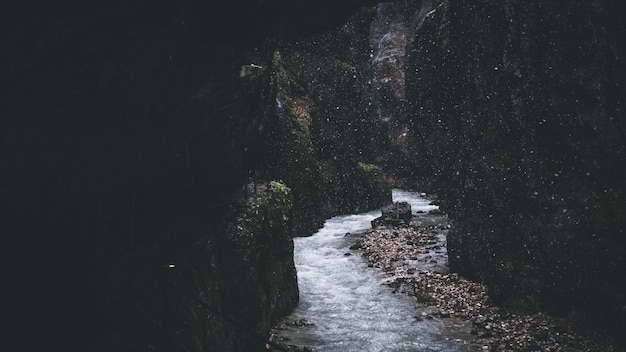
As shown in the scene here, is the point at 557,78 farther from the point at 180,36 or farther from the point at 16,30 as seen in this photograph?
the point at 16,30

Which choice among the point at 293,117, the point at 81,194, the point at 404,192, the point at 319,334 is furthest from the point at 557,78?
the point at 404,192

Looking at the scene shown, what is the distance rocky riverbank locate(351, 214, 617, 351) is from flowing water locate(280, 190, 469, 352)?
0.56 m

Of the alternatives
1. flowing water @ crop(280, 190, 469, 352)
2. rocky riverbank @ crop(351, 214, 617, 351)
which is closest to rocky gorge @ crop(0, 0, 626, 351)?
rocky riverbank @ crop(351, 214, 617, 351)

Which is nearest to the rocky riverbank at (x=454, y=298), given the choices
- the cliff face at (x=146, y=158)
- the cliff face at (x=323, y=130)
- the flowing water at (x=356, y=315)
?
the flowing water at (x=356, y=315)

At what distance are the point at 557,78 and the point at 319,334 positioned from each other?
417 inches

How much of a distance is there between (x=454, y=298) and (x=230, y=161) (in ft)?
31.2

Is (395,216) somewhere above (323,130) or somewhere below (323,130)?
below

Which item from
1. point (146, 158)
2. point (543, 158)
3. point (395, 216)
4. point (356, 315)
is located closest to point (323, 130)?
point (395, 216)

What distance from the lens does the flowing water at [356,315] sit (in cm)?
1232

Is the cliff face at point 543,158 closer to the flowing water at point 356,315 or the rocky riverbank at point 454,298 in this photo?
the rocky riverbank at point 454,298

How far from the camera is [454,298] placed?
15352 mm

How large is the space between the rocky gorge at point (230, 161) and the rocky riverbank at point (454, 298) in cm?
59

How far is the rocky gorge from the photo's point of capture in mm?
6094

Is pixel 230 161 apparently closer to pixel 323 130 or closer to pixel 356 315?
pixel 356 315
